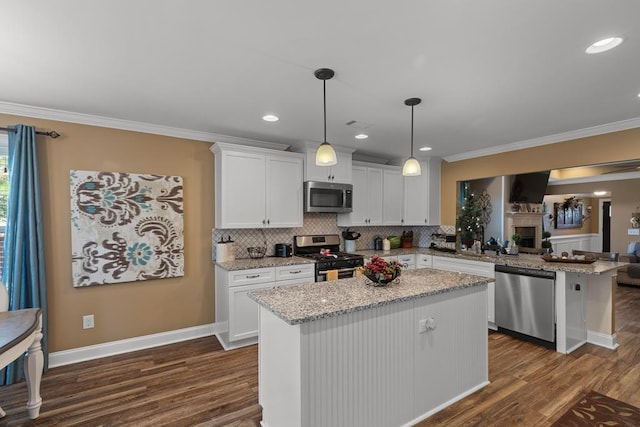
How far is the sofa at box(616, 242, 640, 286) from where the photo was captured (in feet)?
19.9

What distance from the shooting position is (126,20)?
5.52 feet

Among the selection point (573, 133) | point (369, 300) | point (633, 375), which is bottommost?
point (633, 375)

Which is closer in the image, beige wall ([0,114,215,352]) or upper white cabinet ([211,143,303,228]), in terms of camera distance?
beige wall ([0,114,215,352])

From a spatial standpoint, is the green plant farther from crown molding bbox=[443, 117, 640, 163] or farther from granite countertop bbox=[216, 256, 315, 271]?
granite countertop bbox=[216, 256, 315, 271]

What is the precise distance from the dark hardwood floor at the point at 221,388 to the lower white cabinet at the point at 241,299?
0.15 metres

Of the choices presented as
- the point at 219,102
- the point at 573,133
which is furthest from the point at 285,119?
the point at 573,133

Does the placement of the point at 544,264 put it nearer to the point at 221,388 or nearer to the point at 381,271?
the point at 381,271

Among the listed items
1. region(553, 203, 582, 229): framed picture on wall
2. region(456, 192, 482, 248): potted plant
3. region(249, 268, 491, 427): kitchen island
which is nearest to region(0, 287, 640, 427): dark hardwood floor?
region(249, 268, 491, 427): kitchen island

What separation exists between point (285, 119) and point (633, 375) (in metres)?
4.08

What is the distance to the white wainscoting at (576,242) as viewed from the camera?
22.0 ft

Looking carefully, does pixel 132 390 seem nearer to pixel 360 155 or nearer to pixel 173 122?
pixel 173 122

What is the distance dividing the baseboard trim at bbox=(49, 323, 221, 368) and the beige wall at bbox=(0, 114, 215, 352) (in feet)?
0.16

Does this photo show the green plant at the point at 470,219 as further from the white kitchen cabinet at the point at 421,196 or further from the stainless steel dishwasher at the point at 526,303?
the stainless steel dishwasher at the point at 526,303

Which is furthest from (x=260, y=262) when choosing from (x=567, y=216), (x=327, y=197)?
(x=567, y=216)
